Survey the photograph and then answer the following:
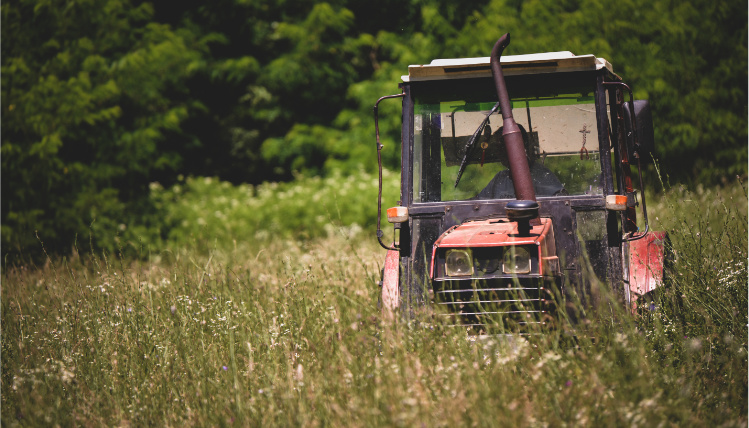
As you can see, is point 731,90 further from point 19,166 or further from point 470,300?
point 19,166

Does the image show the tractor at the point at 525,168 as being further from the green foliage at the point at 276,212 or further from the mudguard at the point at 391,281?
the green foliage at the point at 276,212

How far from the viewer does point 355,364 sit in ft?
10.2

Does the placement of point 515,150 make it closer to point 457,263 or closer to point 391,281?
point 457,263

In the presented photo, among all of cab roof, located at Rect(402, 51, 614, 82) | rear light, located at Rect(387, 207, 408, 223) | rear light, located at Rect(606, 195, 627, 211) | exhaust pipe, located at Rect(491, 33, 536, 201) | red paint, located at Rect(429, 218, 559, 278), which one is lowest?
red paint, located at Rect(429, 218, 559, 278)

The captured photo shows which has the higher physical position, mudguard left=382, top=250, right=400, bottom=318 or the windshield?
the windshield

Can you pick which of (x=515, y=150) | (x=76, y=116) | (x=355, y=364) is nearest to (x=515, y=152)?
(x=515, y=150)

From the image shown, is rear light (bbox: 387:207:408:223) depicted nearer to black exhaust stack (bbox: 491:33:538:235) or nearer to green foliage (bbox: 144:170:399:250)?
black exhaust stack (bbox: 491:33:538:235)

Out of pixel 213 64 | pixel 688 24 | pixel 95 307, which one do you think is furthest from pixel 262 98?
pixel 95 307

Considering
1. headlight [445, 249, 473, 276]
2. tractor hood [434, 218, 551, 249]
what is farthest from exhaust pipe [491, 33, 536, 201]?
headlight [445, 249, 473, 276]

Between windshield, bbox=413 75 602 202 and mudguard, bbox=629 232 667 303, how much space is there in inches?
23.4

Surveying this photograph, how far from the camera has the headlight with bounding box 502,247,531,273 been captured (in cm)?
346

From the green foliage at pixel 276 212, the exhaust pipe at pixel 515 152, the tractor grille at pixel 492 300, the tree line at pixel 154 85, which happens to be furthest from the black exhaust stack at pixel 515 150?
the green foliage at pixel 276 212

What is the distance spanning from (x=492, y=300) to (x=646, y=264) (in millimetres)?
1253

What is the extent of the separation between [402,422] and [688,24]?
11.0 meters
